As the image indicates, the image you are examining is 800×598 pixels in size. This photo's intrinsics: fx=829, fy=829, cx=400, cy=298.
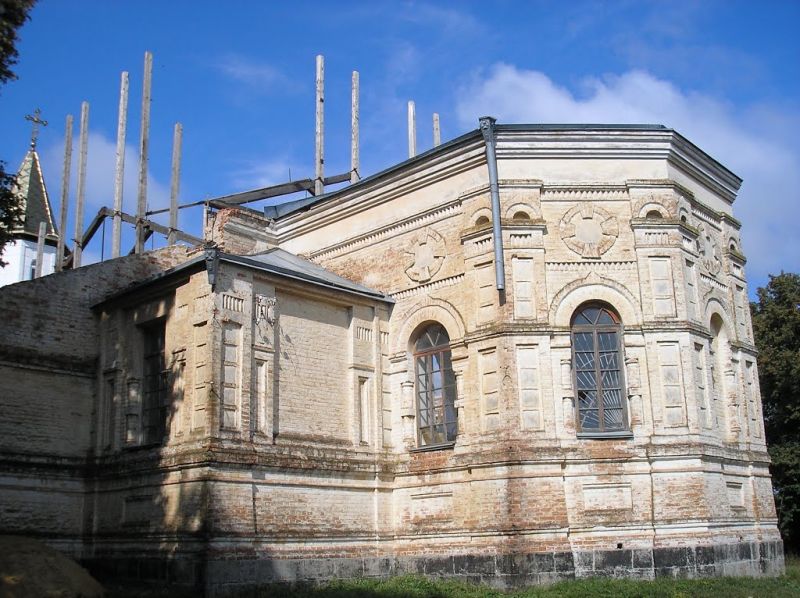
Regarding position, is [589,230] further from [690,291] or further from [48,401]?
[48,401]

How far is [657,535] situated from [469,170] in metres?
7.91

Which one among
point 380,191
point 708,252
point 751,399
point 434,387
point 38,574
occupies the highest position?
point 380,191

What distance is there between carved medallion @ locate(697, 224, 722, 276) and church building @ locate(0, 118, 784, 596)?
6 cm

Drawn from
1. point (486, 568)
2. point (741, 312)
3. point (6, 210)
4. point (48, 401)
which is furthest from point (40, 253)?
point (741, 312)

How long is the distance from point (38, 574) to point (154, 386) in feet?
16.5

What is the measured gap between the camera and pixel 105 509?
16656mm

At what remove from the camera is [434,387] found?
17.4 metres

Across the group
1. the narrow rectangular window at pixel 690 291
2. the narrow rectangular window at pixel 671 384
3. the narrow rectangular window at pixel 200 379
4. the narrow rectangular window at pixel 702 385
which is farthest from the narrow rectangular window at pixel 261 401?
the narrow rectangular window at pixel 690 291

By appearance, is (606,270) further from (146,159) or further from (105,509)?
(146,159)

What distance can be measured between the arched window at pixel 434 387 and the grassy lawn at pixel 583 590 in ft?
9.87

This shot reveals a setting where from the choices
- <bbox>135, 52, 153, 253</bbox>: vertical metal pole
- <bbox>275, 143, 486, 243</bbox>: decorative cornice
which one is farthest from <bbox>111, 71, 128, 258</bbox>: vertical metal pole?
<bbox>275, 143, 486, 243</bbox>: decorative cornice

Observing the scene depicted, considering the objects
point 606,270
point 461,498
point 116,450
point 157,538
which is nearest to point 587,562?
point 461,498

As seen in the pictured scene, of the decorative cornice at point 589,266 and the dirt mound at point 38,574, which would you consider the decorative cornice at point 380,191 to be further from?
the dirt mound at point 38,574

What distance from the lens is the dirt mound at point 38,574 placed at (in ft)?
38.9
